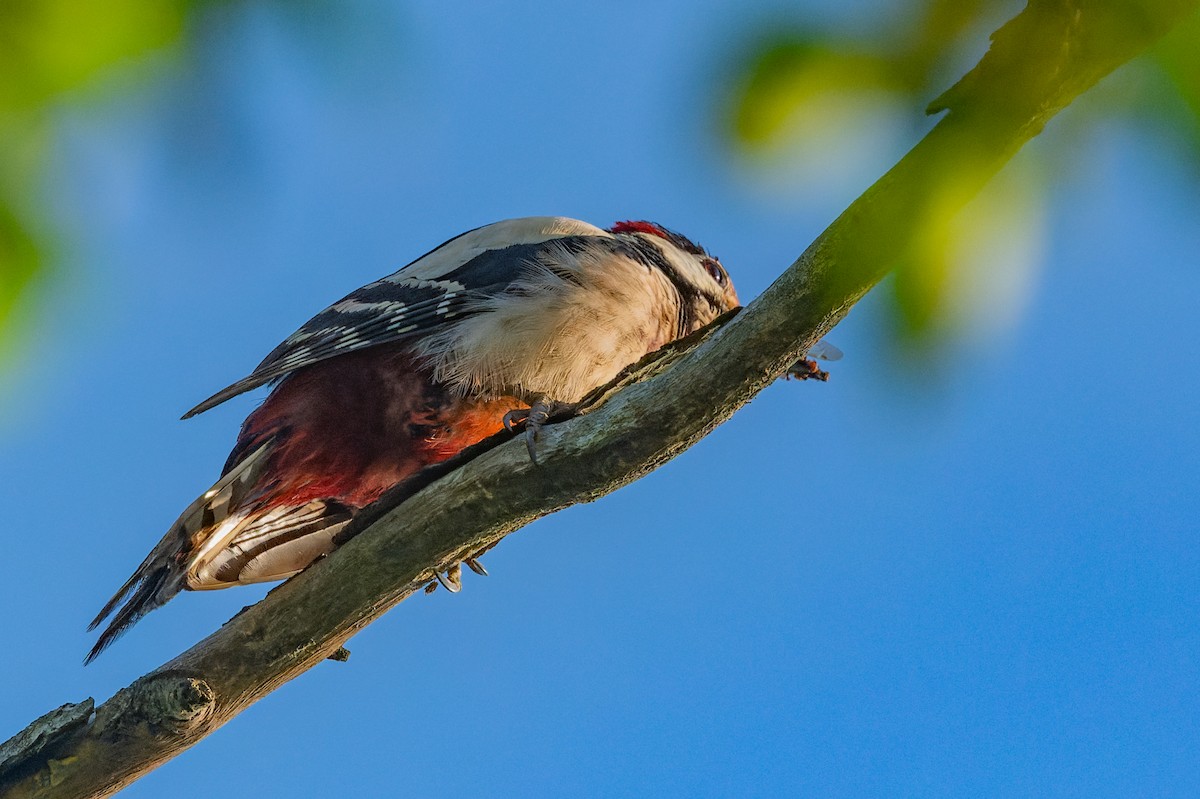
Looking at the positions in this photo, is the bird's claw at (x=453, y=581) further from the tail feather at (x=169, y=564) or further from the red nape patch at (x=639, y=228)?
the red nape patch at (x=639, y=228)

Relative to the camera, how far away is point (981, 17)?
36.4 inches

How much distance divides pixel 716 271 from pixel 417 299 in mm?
1691

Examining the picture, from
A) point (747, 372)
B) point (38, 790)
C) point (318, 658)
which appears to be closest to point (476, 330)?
point (318, 658)

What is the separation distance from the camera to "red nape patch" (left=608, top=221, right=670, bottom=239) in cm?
555

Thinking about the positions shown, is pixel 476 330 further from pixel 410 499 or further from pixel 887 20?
pixel 887 20

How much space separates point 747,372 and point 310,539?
7.14 ft

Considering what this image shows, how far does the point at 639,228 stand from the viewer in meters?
5.56

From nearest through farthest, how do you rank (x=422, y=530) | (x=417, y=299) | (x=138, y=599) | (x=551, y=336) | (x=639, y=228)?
(x=422, y=530), (x=138, y=599), (x=551, y=336), (x=417, y=299), (x=639, y=228)

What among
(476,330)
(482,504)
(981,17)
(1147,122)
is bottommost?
(1147,122)

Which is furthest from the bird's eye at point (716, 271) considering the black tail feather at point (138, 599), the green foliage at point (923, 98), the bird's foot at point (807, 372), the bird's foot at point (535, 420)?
the green foliage at point (923, 98)

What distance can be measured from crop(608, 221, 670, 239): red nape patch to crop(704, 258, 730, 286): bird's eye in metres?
0.25

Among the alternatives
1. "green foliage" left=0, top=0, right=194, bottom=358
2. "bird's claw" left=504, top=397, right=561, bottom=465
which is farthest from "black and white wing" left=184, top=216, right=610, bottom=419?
"green foliage" left=0, top=0, right=194, bottom=358

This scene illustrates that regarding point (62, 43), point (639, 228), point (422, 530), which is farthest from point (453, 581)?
point (62, 43)

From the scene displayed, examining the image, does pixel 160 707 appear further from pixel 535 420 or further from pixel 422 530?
pixel 535 420
